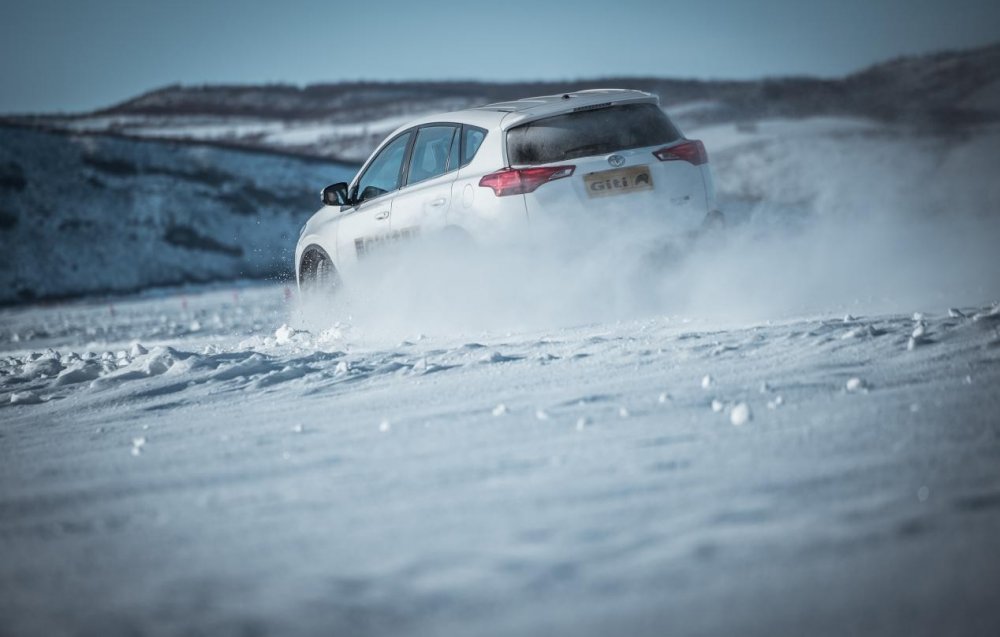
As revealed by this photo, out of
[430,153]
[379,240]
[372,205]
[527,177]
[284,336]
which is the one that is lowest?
[284,336]

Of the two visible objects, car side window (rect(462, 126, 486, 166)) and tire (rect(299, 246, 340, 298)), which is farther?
tire (rect(299, 246, 340, 298))

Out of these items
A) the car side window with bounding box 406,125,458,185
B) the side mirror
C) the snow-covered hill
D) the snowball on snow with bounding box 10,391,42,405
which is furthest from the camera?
the snow-covered hill

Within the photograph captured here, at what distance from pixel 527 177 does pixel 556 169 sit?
0.21 m

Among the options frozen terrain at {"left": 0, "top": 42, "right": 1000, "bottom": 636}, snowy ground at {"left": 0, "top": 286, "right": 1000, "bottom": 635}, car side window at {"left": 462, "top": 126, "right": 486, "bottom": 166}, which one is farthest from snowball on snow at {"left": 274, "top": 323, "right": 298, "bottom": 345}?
car side window at {"left": 462, "top": 126, "right": 486, "bottom": 166}

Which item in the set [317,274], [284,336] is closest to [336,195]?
[317,274]

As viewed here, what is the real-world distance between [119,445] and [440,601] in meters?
2.40

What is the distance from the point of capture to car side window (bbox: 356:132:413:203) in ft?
23.0

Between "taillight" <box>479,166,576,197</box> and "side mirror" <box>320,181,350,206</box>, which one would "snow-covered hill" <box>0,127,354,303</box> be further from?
"taillight" <box>479,166,576,197</box>

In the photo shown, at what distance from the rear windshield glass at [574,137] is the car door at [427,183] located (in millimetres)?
635

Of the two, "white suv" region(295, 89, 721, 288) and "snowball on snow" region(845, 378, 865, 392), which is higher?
"white suv" region(295, 89, 721, 288)

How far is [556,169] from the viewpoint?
5.70m

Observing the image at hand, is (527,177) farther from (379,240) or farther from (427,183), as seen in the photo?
(379,240)

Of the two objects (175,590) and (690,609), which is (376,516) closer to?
(175,590)

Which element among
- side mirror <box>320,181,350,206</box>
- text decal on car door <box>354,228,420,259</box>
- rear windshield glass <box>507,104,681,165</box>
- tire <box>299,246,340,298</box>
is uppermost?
rear windshield glass <box>507,104,681,165</box>
